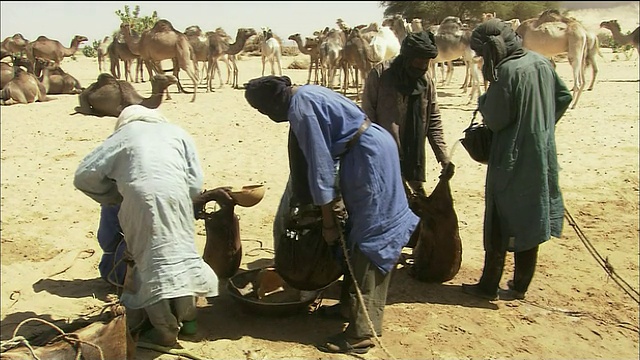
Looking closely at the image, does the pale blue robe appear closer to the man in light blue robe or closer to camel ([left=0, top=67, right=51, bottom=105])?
the man in light blue robe

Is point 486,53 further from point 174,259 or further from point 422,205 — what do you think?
point 174,259

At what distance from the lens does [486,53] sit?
14.0 feet

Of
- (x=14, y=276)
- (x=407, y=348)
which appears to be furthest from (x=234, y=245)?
(x=14, y=276)

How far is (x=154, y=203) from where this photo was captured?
11.1 ft

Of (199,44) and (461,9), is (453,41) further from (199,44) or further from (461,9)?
(461,9)

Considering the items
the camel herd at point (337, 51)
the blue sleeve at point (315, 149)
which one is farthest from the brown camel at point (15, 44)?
→ the blue sleeve at point (315, 149)

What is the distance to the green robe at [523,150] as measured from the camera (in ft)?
13.6

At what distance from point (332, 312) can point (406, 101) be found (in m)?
1.59

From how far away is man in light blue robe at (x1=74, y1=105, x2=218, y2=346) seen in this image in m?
3.41

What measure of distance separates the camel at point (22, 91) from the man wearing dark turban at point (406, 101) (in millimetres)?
10008

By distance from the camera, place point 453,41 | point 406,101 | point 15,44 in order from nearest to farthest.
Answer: point 406,101 < point 453,41 < point 15,44

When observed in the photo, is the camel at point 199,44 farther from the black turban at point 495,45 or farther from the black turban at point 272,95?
the black turban at point 272,95

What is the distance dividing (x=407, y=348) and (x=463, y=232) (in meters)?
2.39

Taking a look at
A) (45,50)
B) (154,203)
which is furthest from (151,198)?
(45,50)
